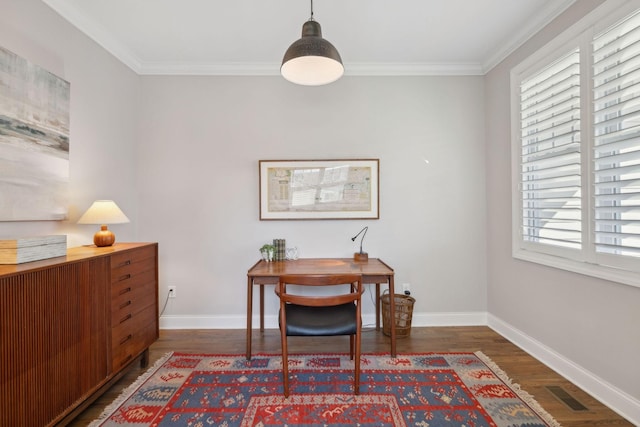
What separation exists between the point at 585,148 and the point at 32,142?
144 inches

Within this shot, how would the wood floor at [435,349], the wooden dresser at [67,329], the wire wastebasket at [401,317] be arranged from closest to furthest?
1. the wooden dresser at [67,329]
2. the wood floor at [435,349]
3. the wire wastebasket at [401,317]

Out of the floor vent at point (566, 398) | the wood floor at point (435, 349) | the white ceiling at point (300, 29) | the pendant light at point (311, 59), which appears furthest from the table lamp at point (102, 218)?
the floor vent at point (566, 398)

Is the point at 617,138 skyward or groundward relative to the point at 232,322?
skyward

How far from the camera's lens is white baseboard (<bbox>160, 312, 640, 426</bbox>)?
5.72ft

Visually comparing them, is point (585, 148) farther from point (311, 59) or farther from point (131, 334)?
point (131, 334)

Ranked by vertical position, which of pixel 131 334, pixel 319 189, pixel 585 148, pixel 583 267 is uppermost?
pixel 585 148

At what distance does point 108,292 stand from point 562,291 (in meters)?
3.16

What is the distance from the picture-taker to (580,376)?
1.99 metres

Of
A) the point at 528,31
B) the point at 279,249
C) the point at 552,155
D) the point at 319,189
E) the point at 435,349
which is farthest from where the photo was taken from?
the point at 319,189

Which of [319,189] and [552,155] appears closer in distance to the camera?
[552,155]

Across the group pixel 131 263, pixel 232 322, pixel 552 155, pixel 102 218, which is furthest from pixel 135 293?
pixel 552 155

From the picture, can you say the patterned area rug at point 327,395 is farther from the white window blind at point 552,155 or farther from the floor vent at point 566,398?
the white window blind at point 552,155

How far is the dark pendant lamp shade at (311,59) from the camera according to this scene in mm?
1644

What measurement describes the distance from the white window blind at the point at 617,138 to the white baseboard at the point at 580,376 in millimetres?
845
